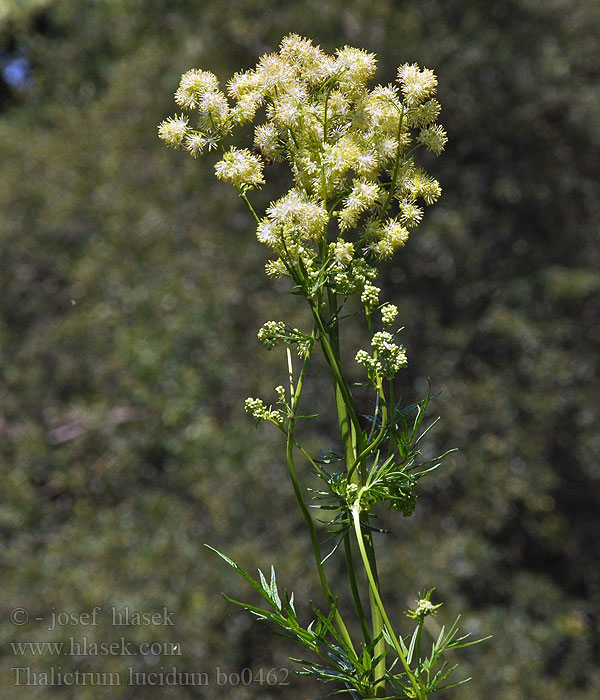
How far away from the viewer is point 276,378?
16.5 feet

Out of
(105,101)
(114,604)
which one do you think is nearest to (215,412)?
(114,604)

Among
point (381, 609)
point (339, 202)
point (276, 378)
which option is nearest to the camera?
point (381, 609)

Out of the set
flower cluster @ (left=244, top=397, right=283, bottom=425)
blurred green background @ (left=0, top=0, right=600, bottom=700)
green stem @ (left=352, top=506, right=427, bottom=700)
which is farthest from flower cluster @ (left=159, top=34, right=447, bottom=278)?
blurred green background @ (left=0, top=0, right=600, bottom=700)

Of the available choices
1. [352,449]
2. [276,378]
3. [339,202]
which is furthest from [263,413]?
[276,378]

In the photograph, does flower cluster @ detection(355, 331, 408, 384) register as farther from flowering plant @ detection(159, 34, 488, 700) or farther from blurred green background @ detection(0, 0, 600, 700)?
blurred green background @ detection(0, 0, 600, 700)

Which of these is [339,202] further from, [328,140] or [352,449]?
[352,449]

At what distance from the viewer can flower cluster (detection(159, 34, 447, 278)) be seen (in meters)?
0.86

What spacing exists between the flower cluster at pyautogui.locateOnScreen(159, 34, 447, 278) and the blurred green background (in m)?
3.99

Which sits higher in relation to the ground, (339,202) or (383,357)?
(339,202)

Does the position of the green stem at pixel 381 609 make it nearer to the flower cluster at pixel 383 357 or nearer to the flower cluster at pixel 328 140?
the flower cluster at pixel 383 357

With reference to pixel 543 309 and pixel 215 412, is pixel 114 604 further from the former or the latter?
pixel 543 309

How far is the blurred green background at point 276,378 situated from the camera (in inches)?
188

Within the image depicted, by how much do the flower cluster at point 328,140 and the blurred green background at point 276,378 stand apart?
13.1 ft

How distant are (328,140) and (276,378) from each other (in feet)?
13.7
